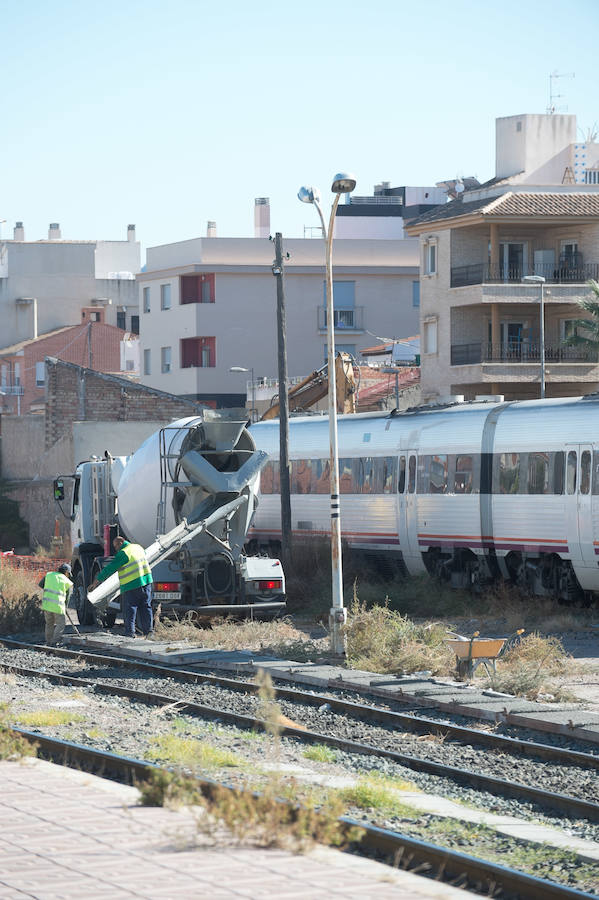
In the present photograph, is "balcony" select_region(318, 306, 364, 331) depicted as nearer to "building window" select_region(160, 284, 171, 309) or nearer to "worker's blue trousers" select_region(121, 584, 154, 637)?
"building window" select_region(160, 284, 171, 309)

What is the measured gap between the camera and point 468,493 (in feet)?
90.7

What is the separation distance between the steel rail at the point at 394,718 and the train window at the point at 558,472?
8.37 metres

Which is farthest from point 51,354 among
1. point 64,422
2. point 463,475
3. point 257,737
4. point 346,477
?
point 257,737

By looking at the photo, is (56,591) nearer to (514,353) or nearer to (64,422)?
(64,422)

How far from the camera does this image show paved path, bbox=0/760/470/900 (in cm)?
718

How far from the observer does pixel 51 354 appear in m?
87.3

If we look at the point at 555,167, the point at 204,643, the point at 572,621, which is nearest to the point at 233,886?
the point at 204,643

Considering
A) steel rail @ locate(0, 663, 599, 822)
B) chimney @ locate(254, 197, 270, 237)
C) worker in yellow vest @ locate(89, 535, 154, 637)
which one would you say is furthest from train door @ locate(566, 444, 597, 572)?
chimney @ locate(254, 197, 270, 237)

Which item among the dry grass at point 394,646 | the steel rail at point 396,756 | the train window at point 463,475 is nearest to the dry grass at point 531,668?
the dry grass at point 394,646

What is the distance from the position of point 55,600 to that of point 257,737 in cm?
1027

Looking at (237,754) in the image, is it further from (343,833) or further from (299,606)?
(299,606)

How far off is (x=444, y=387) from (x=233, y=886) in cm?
5299

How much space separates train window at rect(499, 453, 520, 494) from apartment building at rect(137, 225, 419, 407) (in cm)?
4651

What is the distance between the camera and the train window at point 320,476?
1302 inches
